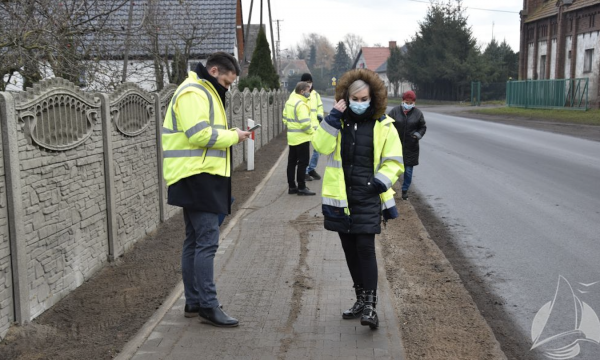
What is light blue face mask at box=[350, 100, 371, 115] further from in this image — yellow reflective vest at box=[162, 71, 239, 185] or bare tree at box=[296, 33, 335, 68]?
bare tree at box=[296, 33, 335, 68]

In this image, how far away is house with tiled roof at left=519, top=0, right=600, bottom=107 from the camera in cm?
3812

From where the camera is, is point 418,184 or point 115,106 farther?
point 418,184

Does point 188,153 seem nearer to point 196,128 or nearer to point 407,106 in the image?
point 196,128

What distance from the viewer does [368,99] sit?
4.94 meters

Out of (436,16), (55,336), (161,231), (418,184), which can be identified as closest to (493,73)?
(436,16)

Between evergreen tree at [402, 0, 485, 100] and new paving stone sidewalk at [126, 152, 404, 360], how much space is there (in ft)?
170

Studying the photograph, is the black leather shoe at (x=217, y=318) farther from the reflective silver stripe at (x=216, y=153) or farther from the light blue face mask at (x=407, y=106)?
the light blue face mask at (x=407, y=106)

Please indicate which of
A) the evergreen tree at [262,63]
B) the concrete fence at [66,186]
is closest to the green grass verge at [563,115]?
the evergreen tree at [262,63]

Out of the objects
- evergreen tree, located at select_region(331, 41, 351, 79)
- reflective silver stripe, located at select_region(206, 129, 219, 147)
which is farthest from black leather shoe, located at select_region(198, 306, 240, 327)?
evergreen tree, located at select_region(331, 41, 351, 79)

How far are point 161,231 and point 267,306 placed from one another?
356 cm

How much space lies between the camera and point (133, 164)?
25.5 feet

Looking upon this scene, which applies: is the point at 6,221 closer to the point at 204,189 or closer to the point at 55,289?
the point at 55,289

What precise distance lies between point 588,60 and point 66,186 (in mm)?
38476

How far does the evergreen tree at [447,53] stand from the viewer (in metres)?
57.6
